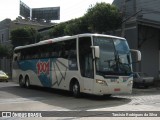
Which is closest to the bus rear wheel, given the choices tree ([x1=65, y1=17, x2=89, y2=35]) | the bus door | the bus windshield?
the bus door

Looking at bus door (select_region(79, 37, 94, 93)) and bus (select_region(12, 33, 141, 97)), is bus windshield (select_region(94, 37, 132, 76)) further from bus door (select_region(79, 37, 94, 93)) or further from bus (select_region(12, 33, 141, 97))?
bus door (select_region(79, 37, 94, 93))

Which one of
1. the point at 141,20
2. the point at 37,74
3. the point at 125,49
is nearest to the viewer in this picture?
the point at 125,49

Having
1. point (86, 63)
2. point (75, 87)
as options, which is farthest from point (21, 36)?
point (86, 63)

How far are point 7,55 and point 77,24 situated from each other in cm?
2454

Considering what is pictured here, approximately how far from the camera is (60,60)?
2100 cm

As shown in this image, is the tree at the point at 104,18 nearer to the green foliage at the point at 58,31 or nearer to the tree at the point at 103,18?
the tree at the point at 103,18

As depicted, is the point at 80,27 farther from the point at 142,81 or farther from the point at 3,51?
the point at 3,51

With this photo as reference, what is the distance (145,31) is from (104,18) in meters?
5.18

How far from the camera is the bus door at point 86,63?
18.0m

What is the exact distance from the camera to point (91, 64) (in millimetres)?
17953

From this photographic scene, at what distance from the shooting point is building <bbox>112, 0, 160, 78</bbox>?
3466 cm

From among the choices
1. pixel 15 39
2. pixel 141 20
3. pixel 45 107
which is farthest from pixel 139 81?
pixel 15 39

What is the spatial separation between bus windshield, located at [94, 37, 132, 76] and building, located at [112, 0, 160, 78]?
15510 millimetres

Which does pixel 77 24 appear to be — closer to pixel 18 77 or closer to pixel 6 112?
pixel 18 77
